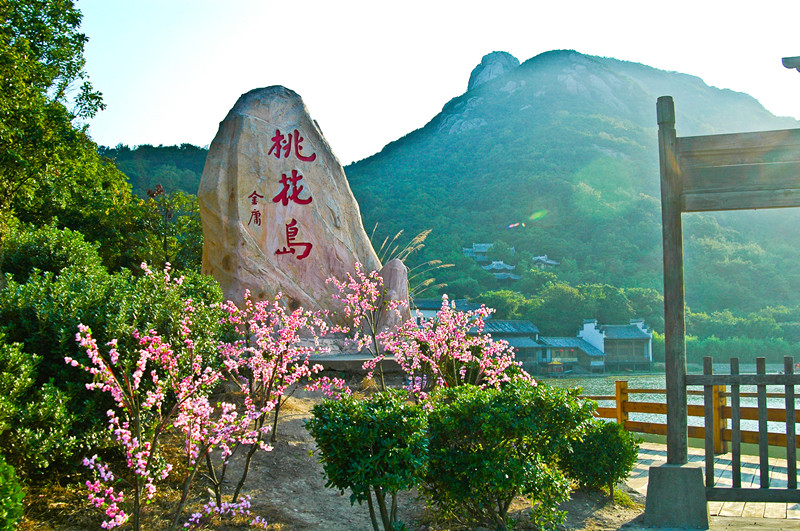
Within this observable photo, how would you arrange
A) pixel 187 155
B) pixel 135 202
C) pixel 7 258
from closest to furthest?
1. pixel 7 258
2. pixel 135 202
3. pixel 187 155

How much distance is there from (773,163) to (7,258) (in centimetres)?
753

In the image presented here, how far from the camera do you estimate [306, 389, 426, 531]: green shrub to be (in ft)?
9.36

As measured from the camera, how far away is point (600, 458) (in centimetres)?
452

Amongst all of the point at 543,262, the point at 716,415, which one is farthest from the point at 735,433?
the point at 543,262

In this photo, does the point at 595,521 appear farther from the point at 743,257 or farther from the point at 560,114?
the point at 560,114

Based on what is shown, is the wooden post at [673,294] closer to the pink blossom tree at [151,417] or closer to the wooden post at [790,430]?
the wooden post at [790,430]

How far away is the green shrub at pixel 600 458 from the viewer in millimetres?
4520

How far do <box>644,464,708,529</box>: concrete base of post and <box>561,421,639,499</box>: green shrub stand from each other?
0.75 metres

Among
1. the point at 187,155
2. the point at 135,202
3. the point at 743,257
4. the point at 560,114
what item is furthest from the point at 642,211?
the point at 135,202

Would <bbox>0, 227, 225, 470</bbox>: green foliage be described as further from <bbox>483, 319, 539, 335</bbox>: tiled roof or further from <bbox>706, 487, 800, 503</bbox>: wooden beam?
<bbox>483, 319, 539, 335</bbox>: tiled roof

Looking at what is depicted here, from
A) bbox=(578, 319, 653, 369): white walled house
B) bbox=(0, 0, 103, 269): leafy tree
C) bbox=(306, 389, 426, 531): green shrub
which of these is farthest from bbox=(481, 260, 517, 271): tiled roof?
bbox=(306, 389, 426, 531): green shrub

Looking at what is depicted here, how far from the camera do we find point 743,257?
27.3 meters

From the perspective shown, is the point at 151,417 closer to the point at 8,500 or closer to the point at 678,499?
the point at 8,500

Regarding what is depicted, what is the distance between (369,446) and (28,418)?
5.75 ft
